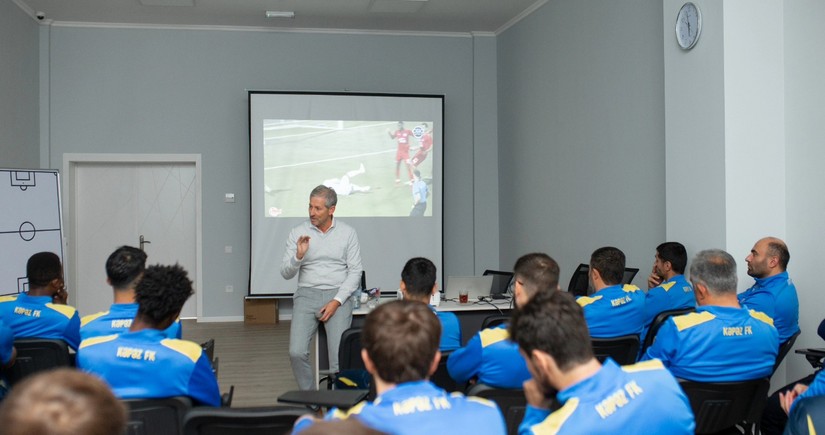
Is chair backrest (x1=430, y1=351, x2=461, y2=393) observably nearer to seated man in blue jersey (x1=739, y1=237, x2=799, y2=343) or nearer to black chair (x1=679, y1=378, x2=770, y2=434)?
black chair (x1=679, y1=378, x2=770, y2=434)

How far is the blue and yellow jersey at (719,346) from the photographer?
9.13ft

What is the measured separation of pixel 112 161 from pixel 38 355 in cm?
604

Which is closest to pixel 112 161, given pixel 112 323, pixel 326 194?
pixel 326 194

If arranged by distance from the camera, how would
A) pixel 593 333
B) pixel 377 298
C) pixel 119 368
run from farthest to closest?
pixel 377 298
pixel 593 333
pixel 119 368

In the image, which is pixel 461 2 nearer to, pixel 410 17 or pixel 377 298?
pixel 410 17

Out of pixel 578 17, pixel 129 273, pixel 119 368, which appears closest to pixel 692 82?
pixel 578 17

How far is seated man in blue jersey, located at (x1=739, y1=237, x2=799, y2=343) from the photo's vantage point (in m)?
3.93

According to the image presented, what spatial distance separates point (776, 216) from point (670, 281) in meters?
0.78

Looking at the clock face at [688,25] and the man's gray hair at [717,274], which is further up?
the clock face at [688,25]

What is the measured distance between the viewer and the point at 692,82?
4832mm

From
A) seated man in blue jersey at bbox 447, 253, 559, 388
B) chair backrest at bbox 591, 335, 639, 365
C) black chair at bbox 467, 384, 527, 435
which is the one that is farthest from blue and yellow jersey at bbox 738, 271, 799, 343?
black chair at bbox 467, 384, 527, 435

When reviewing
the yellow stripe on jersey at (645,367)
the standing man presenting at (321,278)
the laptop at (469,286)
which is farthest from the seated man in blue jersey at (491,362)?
the laptop at (469,286)

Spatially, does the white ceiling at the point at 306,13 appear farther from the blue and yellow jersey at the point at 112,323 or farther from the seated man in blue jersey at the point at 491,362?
the seated man in blue jersey at the point at 491,362

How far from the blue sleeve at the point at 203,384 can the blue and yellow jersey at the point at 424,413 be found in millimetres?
1004
